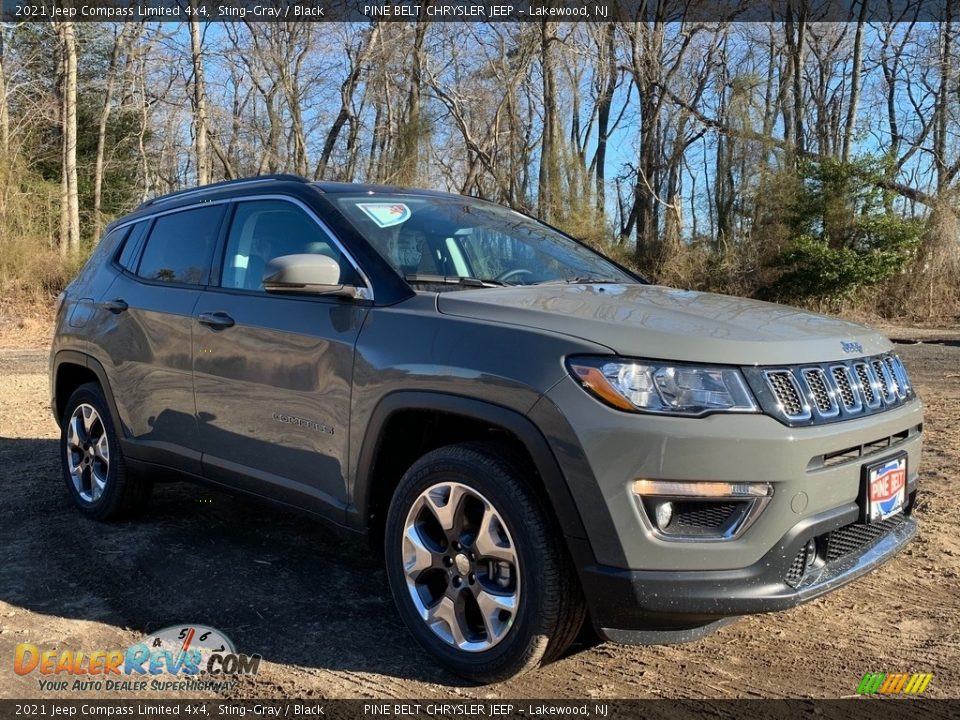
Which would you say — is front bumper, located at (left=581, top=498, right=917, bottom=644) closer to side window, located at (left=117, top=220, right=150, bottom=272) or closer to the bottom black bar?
the bottom black bar

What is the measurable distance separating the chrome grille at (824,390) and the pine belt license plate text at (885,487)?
19 cm

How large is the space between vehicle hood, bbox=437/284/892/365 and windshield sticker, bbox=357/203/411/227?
63 cm

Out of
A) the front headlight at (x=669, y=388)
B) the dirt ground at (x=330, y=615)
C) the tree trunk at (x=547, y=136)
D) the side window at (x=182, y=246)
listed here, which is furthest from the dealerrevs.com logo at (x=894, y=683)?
the tree trunk at (x=547, y=136)

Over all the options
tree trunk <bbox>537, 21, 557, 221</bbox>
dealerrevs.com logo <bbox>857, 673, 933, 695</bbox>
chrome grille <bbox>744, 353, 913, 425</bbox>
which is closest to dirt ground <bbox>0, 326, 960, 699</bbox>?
dealerrevs.com logo <bbox>857, 673, 933, 695</bbox>

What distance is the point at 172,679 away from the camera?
3020 mm

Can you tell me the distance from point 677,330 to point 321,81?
87.0ft

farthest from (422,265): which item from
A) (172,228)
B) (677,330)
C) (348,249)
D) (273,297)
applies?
(172,228)

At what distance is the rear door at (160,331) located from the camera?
13.5ft

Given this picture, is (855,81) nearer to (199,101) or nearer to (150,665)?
(199,101)

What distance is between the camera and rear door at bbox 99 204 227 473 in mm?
4109

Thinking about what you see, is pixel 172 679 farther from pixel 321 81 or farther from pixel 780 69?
pixel 780 69

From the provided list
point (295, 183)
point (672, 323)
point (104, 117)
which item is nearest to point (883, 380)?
point (672, 323)

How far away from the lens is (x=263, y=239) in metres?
3.94

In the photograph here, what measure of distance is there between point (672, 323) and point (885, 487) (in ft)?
3.10
